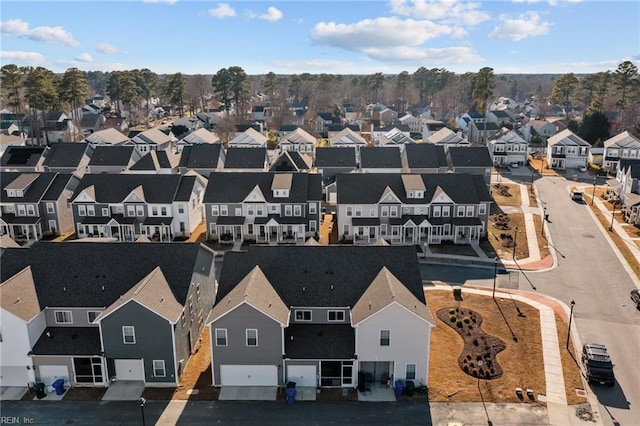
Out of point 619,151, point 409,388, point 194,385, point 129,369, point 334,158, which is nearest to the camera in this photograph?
point 409,388

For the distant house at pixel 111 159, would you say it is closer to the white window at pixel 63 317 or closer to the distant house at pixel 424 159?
the distant house at pixel 424 159

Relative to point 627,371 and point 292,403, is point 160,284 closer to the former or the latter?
point 292,403

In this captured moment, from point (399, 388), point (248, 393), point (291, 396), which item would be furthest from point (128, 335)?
point (399, 388)

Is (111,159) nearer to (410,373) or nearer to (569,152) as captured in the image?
(410,373)

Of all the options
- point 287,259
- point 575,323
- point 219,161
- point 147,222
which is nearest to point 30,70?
point 219,161

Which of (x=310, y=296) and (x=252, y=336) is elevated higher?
(x=310, y=296)

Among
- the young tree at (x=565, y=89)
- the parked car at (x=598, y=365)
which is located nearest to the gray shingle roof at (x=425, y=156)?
the parked car at (x=598, y=365)
